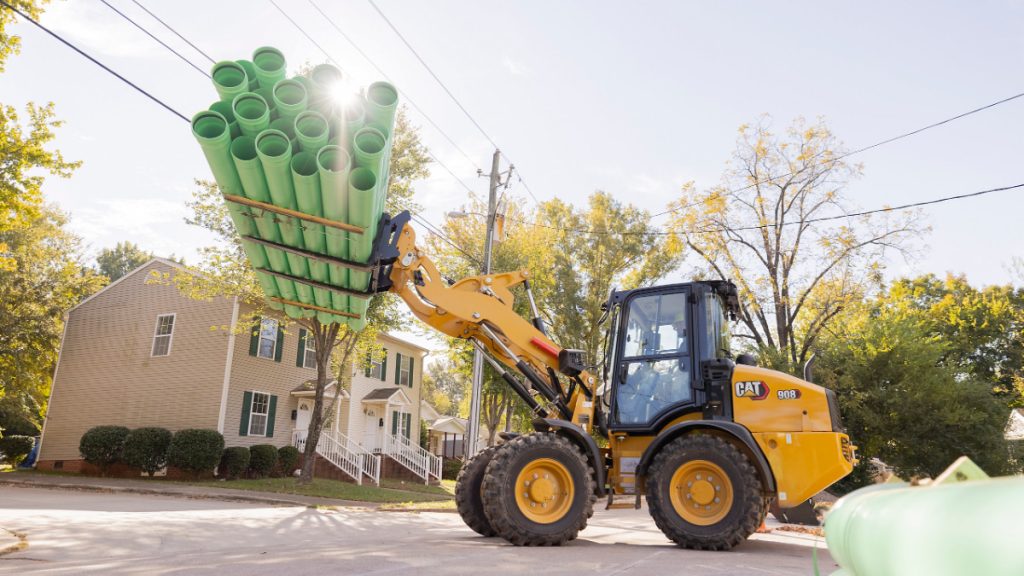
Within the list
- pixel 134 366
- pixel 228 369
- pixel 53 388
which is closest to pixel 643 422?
pixel 228 369

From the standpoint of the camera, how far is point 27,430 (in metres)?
31.9

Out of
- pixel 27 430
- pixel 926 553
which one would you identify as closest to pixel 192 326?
pixel 27 430

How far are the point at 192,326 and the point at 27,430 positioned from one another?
49.4ft

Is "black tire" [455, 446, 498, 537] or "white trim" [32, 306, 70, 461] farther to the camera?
"white trim" [32, 306, 70, 461]

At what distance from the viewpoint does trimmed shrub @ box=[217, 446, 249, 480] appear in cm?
2131

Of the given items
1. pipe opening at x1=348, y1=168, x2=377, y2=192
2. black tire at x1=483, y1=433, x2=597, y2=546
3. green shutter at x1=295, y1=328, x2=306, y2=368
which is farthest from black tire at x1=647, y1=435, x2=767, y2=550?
green shutter at x1=295, y1=328, x2=306, y2=368

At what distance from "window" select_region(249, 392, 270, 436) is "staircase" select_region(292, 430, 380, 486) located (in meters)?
1.63

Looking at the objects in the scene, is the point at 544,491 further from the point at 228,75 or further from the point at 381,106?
the point at 228,75

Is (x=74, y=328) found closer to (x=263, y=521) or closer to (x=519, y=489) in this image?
(x=263, y=521)

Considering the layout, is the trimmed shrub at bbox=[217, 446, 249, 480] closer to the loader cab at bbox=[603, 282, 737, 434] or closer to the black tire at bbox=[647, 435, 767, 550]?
the loader cab at bbox=[603, 282, 737, 434]

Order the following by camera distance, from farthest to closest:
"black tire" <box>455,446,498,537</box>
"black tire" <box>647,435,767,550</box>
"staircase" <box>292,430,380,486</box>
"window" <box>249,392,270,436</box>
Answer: "staircase" <box>292,430,380,486</box> → "window" <box>249,392,270,436</box> → "black tire" <box>455,446,498,537</box> → "black tire" <box>647,435,767,550</box>

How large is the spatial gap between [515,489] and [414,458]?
21460mm

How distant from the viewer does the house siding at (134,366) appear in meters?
23.2

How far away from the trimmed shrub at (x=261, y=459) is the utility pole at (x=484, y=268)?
8144mm
